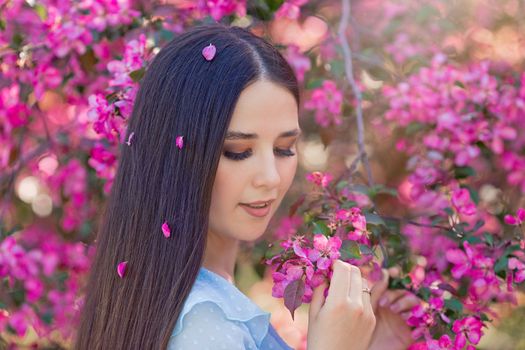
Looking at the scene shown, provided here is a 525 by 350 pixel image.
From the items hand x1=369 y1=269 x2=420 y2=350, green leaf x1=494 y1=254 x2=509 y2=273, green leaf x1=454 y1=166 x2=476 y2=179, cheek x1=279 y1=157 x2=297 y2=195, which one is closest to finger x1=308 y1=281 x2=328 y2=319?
cheek x1=279 y1=157 x2=297 y2=195

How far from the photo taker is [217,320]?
1470mm

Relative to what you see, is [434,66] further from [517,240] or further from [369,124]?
[517,240]

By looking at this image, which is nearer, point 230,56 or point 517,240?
point 230,56

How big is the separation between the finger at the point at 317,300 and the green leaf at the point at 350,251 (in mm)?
65

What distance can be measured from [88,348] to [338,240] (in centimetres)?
46

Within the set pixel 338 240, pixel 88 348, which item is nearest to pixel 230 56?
pixel 338 240

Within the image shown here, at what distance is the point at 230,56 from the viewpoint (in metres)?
1.59

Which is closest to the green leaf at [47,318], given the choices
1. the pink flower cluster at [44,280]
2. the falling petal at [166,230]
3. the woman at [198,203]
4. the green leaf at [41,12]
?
the pink flower cluster at [44,280]

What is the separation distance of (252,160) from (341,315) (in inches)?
11.1

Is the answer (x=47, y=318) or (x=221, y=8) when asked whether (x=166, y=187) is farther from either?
(x=47, y=318)

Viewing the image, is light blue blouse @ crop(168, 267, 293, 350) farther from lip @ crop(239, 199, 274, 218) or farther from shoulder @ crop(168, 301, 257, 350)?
lip @ crop(239, 199, 274, 218)

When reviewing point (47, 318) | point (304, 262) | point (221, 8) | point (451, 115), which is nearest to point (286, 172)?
point (304, 262)

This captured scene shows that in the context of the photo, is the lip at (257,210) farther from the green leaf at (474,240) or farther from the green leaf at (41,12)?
the green leaf at (41,12)

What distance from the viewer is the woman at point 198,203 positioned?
58.1 inches
